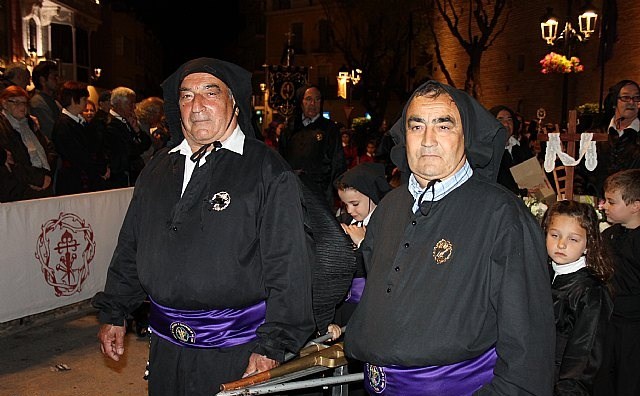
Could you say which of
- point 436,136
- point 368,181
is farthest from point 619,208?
point 436,136

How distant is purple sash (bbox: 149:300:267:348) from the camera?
323 centimetres

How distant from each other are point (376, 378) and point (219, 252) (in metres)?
0.93

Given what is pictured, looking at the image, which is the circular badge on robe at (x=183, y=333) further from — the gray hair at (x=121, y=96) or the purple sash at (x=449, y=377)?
the gray hair at (x=121, y=96)

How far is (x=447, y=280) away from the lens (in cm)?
250

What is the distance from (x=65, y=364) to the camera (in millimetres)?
6176

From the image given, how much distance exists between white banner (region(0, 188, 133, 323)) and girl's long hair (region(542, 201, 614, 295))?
16.0 feet

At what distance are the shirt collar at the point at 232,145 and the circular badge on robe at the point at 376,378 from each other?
1241mm

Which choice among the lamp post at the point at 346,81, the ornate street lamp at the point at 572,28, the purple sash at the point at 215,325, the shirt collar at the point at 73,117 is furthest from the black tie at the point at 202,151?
the lamp post at the point at 346,81

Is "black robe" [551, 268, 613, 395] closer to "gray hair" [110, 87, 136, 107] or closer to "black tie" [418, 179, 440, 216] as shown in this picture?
"black tie" [418, 179, 440, 216]

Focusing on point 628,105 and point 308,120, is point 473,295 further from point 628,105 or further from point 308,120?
point 308,120

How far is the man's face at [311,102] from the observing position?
31.3 ft

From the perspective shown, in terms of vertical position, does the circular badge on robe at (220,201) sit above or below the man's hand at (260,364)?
above

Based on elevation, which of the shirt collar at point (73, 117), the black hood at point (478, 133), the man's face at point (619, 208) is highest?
the shirt collar at point (73, 117)

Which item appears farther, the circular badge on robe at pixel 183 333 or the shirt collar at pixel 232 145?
the shirt collar at pixel 232 145
